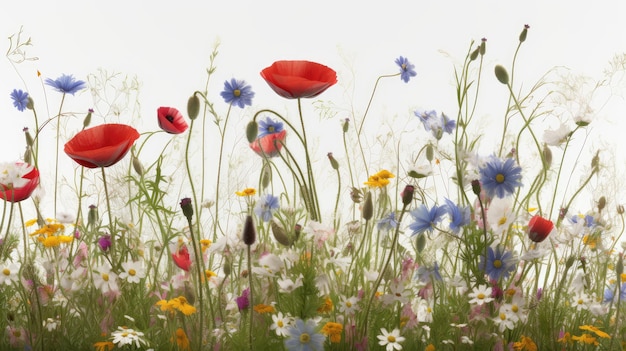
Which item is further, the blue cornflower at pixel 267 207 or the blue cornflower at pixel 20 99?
the blue cornflower at pixel 20 99

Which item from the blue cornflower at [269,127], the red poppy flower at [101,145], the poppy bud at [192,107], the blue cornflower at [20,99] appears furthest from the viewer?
the blue cornflower at [20,99]

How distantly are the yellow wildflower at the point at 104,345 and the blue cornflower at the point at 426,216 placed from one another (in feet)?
1.53

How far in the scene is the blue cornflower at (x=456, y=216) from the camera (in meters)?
1.30

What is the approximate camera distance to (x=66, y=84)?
1.58 metres

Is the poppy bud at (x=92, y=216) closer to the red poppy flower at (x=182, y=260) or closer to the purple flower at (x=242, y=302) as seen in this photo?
the red poppy flower at (x=182, y=260)

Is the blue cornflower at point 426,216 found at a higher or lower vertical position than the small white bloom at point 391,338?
higher

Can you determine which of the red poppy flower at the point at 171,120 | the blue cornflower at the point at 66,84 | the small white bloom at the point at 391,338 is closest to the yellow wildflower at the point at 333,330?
the small white bloom at the point at 391,338

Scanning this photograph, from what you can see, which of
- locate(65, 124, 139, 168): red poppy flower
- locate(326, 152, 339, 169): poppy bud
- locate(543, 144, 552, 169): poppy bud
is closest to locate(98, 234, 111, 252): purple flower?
locate(65, 124, 139, 168): red poppy flower

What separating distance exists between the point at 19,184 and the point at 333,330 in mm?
500

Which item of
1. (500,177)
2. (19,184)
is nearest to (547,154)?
(500,177)

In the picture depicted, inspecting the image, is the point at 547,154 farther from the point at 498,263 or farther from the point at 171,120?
the point at 171,120

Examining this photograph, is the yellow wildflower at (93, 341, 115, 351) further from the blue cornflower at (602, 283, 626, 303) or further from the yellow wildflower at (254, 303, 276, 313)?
the blue cornflower at (602, 283, 626, 303)

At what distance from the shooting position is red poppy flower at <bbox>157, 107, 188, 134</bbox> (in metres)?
1.35

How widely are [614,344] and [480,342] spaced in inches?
9.8
